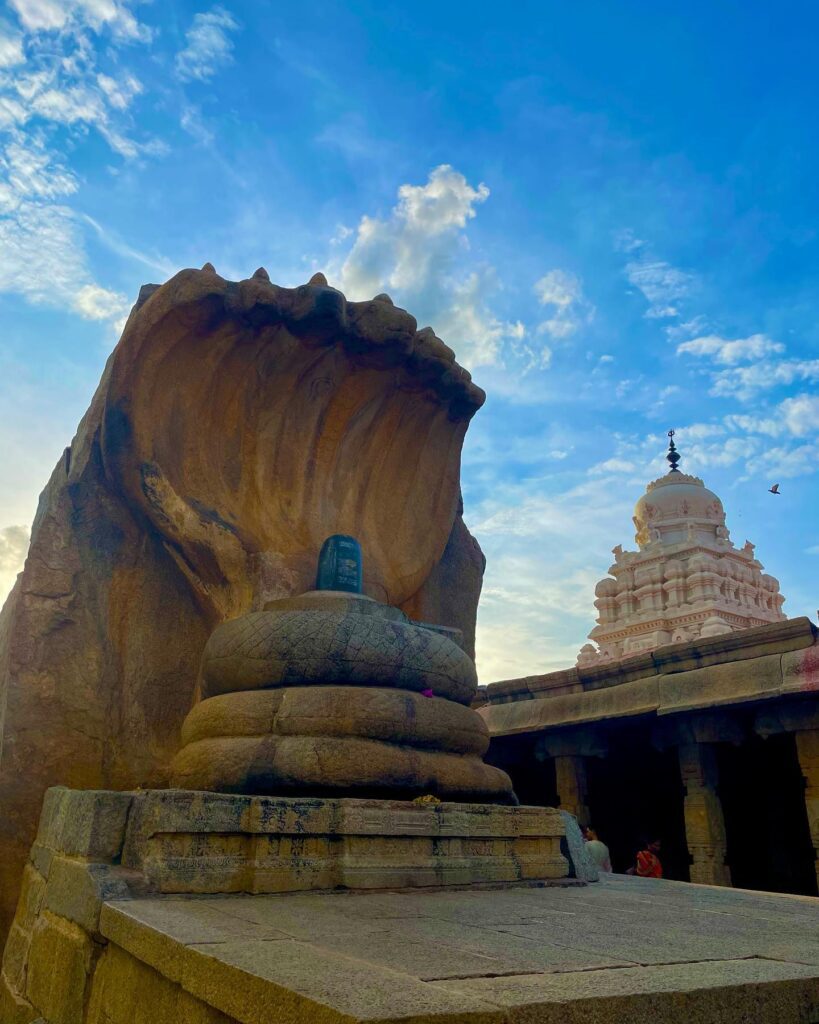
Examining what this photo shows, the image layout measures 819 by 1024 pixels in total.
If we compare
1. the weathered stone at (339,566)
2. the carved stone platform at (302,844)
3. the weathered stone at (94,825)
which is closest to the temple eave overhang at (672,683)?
the weathered stone at (339,566)

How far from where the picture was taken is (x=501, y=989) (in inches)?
86.1

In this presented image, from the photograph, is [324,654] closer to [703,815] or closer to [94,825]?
[94,825]

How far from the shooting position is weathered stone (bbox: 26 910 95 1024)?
365 centimetres

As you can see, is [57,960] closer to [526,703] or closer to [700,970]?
[700,970]

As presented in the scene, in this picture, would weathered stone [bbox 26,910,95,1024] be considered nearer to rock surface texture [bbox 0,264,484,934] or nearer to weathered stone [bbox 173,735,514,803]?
weathered stone [bbox 173,735,514,803]

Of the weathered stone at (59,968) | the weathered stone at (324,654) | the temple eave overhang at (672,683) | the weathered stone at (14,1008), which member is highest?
the temple eave overhang at (672,683)

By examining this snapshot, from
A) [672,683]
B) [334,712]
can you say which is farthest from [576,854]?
[672,683]

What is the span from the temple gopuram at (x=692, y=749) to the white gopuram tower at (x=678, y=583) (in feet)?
54.6

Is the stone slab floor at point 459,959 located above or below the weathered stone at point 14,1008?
above

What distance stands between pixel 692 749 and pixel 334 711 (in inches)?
244

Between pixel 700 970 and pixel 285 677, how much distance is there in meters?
3.34

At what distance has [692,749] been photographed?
9.84m

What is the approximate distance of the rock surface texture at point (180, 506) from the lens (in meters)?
6.42

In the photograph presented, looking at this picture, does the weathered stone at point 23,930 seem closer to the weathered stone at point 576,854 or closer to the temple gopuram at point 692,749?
the weathered stone at point 576,854
